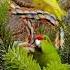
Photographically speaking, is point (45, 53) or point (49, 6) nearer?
point (45, 53)

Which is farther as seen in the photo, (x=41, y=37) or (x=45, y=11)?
(x=45, y=11)

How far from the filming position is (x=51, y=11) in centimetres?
208

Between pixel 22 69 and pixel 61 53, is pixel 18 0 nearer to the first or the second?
pixel 61 53

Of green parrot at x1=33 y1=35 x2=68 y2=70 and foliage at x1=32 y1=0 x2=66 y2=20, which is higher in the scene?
foliage at x1=32 y1=0 x2=66 y2=20

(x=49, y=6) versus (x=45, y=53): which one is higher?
(x=49, y=6)

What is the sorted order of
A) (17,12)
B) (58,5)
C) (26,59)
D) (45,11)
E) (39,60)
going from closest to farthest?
(26,59)
(39,60)
(17,12)
(45,11)
(58,5)

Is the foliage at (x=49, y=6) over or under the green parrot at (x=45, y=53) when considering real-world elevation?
over

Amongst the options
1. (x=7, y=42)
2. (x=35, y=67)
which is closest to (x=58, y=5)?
(x=7, y=42)

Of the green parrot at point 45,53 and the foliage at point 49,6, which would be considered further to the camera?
the foliage at point 49,6

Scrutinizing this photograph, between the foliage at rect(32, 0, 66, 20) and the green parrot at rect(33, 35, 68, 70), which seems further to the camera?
the foliage at rect(32, 0, 66, 20)

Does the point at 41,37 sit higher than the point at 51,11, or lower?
lower

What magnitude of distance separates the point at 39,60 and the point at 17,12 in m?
1.00

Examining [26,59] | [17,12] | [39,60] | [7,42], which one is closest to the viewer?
[26,59]

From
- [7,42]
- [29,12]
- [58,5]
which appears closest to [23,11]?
[29,12]
